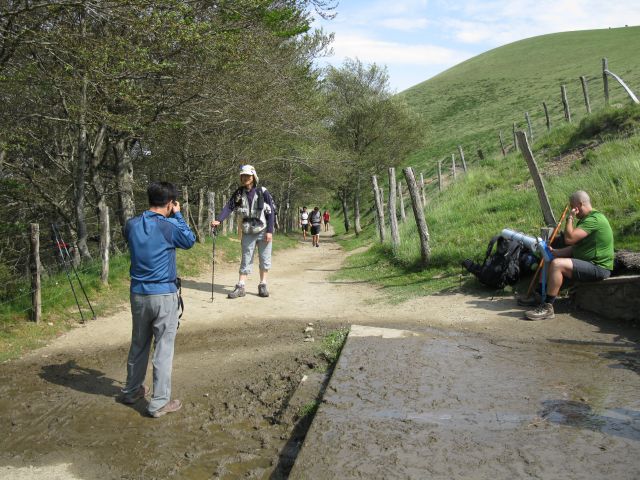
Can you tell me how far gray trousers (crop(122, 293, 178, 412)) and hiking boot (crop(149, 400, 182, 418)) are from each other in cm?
4

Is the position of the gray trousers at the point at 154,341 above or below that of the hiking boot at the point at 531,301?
above

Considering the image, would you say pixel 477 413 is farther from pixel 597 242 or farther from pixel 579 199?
pixel 579 199

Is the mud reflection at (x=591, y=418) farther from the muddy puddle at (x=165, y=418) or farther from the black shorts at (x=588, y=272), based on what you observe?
the black shorts at (x=588, y=272)

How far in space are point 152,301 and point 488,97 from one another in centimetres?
6082

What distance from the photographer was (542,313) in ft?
21.3

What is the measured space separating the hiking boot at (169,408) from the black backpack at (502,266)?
5.06 m

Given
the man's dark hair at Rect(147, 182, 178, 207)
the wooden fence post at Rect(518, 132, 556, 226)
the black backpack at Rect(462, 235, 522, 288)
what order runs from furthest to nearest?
the wooden fence post at Rect(518, 132, 556, 226), the black backpack at Rect(462, 235, 522, 288), the man's dark hair at Rect(147, 182, 178, 207)

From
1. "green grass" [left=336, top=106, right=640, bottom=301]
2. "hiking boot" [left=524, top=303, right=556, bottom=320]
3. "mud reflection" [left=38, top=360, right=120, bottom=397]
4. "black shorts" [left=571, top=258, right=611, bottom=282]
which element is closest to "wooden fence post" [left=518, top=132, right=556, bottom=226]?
"green grass" [left=336, top=106, right=640, bottom=301]

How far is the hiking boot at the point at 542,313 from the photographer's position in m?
6.49

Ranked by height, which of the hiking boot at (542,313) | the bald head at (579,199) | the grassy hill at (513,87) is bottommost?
the hiking boot at (542,313)

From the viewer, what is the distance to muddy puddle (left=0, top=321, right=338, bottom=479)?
3.60 metres

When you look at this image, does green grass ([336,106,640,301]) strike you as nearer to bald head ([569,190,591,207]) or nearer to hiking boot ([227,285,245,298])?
bald head ([569,190,591,207])

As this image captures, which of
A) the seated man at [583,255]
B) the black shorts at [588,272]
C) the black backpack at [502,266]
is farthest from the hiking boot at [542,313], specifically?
the black backpack at [502,266]

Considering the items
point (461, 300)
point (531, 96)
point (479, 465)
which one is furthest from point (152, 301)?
point (531, 96)
